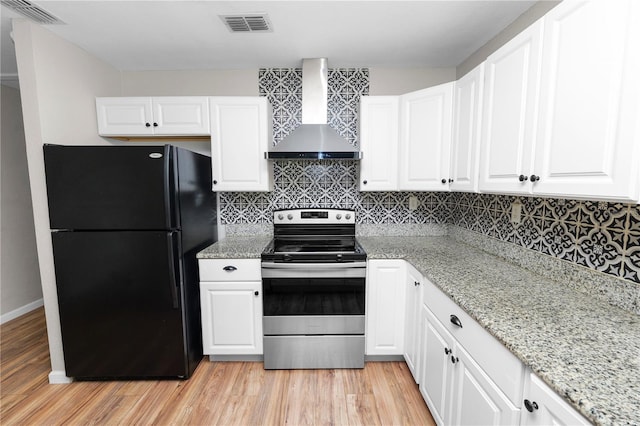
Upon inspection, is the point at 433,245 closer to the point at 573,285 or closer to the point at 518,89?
the point at 573,285

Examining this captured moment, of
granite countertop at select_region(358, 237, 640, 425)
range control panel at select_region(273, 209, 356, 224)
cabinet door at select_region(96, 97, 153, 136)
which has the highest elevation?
cabinet door at select_region(96, 97, 153, 136)

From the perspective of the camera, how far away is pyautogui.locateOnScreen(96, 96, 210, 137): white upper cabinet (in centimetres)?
222

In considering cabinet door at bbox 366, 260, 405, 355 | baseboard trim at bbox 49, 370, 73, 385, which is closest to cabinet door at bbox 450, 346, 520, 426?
cabinet door at bbox 366, 260, 405, 355

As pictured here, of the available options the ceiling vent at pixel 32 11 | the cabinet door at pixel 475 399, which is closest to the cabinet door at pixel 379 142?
the cabinet door at pixel 475 399

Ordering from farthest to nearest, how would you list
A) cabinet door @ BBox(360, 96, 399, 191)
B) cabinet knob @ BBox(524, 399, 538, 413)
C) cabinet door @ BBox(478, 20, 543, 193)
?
cabinet door @ BBox(360, 96, 399, 191) → cabinet door @ BBox(478, 20, 543, 193) → cabinet knob @ BBox(524, 399, 538, 413)

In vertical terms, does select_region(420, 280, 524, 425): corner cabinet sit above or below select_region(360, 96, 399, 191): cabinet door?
below

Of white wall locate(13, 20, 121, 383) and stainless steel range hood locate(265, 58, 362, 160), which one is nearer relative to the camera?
white wall locate(13, 20, 121, 383)

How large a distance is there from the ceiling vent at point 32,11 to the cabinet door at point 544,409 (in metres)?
3.01

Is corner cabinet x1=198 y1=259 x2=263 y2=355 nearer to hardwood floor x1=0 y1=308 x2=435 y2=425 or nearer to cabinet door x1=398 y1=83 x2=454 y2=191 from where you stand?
hardwood floor x1=0 y1=308 x2=435 y2=425

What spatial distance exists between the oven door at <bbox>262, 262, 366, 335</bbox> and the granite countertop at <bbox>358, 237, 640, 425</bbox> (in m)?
0.54

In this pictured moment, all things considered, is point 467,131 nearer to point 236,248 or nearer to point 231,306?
point 236,248

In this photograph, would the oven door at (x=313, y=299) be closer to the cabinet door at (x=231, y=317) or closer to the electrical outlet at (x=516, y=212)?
the cabinet door at (x=231, y=317)

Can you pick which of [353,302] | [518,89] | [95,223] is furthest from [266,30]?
[353,302]

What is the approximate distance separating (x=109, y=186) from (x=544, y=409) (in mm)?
2370
